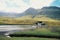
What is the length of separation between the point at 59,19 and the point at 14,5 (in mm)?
990

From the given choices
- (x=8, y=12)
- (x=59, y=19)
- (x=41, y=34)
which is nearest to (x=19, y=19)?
(x=8, y=12)

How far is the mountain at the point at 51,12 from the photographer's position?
11.3 feet

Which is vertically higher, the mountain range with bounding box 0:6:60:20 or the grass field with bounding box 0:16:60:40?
the mountain range with bounding box 0:6:60:20

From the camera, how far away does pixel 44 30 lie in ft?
11.2

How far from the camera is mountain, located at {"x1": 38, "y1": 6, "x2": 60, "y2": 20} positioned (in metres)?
3.44

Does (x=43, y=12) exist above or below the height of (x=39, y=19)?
above

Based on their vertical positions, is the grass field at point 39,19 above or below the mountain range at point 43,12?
below

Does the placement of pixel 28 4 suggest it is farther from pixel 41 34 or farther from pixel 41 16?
pixel 41 34

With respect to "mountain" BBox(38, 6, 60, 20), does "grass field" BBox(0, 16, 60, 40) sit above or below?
below

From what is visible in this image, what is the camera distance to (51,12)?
3.48 m

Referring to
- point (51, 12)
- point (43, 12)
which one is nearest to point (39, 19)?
point (43, 12)

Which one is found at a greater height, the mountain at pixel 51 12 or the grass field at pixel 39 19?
the mountain at pixel 51 12

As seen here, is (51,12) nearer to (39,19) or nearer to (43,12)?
(43,12)

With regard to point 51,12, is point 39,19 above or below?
below
